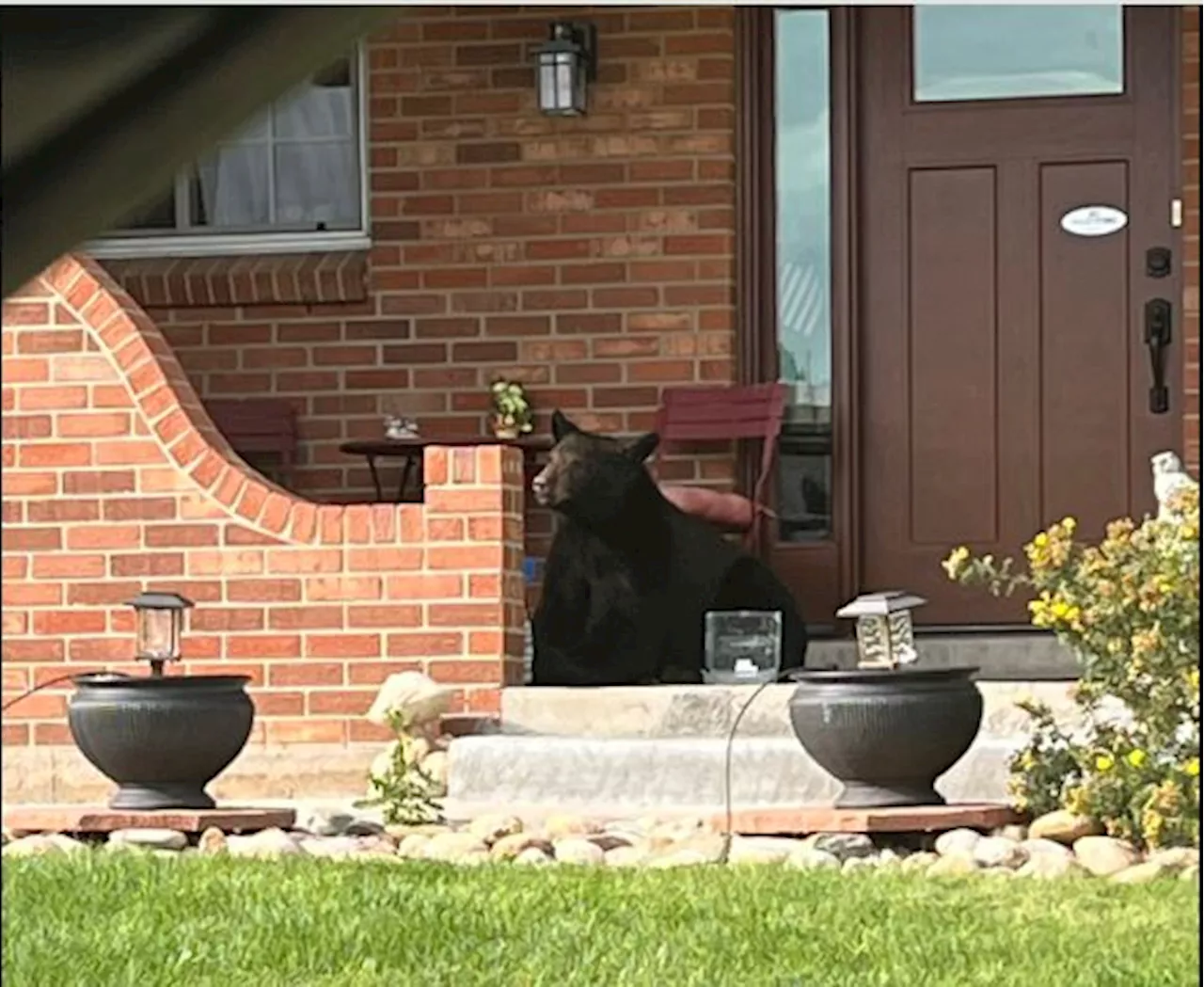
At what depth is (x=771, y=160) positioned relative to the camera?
1014 centimetres

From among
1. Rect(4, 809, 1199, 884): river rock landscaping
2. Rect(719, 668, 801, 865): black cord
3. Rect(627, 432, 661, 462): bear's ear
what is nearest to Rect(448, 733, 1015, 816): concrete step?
Rect(719, 668, 801, 865): black cord

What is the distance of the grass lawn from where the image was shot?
4535 mm

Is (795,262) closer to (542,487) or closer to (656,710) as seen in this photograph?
(542,487)

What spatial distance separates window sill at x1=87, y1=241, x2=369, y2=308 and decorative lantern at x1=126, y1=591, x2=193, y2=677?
278cm

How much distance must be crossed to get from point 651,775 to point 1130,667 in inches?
58.0

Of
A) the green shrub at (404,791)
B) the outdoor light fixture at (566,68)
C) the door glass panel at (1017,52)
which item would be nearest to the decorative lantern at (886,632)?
the green shrub at (404,791)

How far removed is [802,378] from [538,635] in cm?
184

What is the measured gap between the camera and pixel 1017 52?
10156mm

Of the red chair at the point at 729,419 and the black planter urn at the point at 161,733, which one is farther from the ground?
the red chair at the point at 729,419

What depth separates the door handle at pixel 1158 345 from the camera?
9789 millimetres

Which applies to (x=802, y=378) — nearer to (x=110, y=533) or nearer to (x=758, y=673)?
(x=758, y=673)

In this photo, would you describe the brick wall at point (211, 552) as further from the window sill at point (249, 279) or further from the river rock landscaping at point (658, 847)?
the window sill at point (249, 279)

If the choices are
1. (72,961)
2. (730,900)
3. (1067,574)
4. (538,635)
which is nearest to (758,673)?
(538,635)

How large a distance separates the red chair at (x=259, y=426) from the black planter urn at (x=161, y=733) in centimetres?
315
